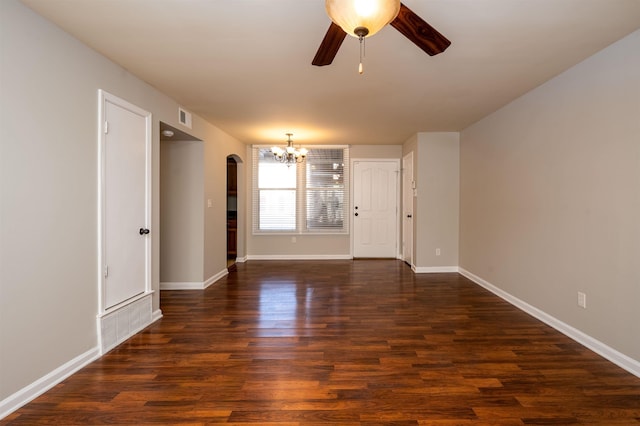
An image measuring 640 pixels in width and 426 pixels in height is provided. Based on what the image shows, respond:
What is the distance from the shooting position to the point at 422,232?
18.1 ft

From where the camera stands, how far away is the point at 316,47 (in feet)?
8.11

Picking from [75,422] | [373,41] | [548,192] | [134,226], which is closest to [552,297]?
[548,192]

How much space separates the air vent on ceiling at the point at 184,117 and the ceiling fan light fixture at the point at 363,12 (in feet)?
A: 9.80

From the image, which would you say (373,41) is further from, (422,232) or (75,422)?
(422,232)

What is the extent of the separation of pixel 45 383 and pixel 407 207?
571 cm

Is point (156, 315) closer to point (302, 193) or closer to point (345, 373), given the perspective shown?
point (345, 373)

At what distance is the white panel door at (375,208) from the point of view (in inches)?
267

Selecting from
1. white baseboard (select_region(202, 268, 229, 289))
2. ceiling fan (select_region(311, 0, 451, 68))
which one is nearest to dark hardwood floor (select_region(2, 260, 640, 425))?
white baseboard (select_region(202, 268, 229, 289))

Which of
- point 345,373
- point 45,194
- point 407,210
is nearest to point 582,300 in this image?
point 345,373

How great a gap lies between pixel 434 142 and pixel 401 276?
7.68ft

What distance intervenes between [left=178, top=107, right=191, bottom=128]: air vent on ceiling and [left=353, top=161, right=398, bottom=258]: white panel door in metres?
3.60

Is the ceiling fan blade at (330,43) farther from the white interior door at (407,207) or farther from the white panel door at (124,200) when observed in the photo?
the white interior door at (407,207)

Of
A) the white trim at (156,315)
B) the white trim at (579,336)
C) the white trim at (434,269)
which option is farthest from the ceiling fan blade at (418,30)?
the white trim at (434,269)

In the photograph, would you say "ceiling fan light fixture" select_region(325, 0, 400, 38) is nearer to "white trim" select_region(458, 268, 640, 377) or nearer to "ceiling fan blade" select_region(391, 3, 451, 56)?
"ceiling fan blade" select_region(391, 3, 451, 56)
